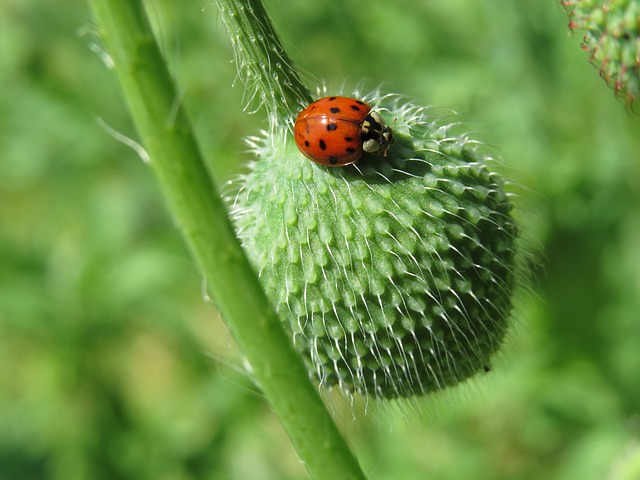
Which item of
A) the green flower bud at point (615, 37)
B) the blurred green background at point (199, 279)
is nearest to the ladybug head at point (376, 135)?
the green flower bud at point (615, 37)

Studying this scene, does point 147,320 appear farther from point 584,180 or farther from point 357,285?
point 357,285

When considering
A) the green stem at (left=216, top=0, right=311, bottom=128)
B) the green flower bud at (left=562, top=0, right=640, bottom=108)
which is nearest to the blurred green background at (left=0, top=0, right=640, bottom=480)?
the green stem at (left=216, top=0, right=311, bottom=128)

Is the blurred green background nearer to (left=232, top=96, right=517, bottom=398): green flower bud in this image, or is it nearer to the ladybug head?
(left=232, top=96, right=517, bottom=398): green flower bud

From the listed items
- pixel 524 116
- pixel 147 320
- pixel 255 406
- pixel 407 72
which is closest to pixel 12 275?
pixel 147 320

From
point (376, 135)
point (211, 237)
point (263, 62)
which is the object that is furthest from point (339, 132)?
point (211, 237)

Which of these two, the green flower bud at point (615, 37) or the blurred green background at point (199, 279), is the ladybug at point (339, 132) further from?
the blurred green background at point (199, 279)

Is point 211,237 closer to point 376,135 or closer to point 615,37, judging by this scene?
point 376,135
